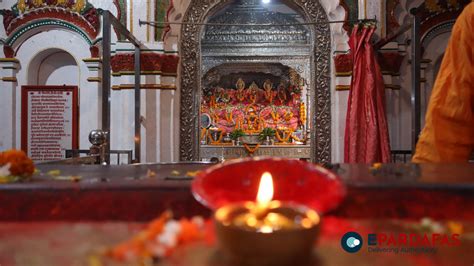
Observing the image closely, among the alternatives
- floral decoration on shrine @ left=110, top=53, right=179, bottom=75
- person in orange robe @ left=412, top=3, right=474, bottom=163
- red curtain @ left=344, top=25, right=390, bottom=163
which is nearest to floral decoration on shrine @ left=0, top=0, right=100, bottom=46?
floral decoration on shrine @ left=110, top=53, right=179, bottom=75

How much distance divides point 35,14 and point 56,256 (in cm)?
593

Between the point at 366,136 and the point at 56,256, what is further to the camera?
the point at 366,136

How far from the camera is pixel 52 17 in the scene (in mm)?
5660

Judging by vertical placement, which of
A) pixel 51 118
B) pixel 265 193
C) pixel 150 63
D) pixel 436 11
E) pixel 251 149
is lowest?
pixel 251 149

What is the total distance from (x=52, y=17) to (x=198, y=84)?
2.39 meters

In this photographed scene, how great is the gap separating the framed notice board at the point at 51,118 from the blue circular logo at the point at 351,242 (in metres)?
5.54

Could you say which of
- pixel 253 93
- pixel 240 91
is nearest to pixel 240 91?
pixel 240 91

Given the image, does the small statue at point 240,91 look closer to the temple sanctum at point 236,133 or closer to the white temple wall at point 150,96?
the temple sanctum at point 236,133

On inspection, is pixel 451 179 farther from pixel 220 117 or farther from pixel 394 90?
pixel 220 117

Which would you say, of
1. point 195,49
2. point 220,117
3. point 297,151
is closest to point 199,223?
point 195,49

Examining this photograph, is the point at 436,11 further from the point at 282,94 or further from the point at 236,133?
the point at 236,133

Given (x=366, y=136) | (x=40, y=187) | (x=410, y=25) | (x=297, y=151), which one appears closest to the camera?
(x=40, y=187)

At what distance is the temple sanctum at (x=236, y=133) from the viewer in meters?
0.84

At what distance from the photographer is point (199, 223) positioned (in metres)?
0.93
